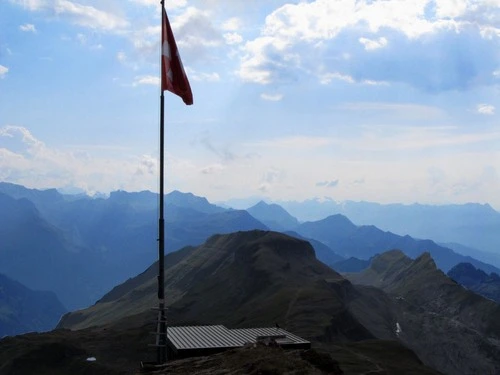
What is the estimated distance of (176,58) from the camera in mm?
21266

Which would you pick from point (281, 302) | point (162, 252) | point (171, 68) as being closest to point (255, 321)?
point (281, 302)

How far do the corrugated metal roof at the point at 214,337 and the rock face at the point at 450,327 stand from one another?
116 metres

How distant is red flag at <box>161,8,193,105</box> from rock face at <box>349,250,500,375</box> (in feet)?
419

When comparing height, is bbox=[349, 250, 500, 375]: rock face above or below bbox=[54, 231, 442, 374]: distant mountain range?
below

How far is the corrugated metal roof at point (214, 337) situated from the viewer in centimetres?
2588

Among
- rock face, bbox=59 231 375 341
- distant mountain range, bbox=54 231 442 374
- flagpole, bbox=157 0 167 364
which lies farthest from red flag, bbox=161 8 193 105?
rock face, bbox=59 231 375 341

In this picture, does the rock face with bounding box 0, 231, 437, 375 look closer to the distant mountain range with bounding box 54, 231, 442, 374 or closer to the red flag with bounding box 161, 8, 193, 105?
the distant mountain range with bounding box 54, 231, 442, 374

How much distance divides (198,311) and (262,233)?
143 feet

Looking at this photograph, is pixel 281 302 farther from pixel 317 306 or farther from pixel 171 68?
pixel 171 68

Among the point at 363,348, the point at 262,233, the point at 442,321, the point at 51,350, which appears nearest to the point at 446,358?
the point at 442,321

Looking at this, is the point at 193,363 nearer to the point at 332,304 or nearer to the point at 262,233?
the point at 332,304

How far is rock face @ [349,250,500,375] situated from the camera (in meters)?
136

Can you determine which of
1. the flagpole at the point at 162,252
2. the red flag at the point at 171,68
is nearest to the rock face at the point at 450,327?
the flagpole at the point at 162,252

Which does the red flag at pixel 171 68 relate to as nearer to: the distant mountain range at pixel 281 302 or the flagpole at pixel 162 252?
the flagpole at pixel 162 252
